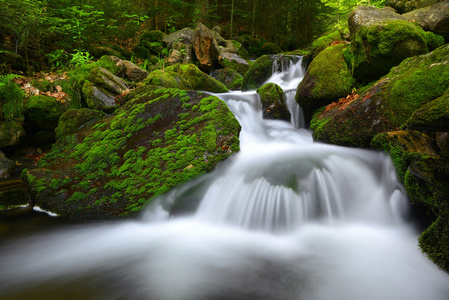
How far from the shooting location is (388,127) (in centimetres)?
389

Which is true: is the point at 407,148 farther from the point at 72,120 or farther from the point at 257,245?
the point at 72,120

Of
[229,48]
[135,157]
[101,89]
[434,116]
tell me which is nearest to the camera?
[434,116]

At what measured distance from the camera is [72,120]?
5871mm

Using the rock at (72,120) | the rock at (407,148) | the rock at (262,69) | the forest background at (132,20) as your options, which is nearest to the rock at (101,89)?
the rock at (72,120)

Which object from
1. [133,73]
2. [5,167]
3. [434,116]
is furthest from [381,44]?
[5,167]

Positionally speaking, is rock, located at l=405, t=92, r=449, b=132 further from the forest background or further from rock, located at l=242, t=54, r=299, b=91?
the forest background

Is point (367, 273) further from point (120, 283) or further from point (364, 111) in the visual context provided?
point (364, 111)

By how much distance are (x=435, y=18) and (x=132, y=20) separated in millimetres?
11094

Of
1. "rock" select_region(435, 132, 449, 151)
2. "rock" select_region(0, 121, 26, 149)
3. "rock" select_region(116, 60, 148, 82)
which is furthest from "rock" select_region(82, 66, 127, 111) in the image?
"rock" select_region(435, 132, 449, 151)

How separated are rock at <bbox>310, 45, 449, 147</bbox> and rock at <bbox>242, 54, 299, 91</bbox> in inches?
206

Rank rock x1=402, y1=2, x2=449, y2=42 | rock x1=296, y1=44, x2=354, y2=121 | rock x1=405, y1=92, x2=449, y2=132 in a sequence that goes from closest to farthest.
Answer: rock x1=405, y1=92, x2=449, y2=132 → rock x1=402, y1=2, x2=449, y2=42 → rock x1=296, y1=44, x2=354, y2=121

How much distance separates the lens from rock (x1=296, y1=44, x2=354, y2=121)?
18.7 feet

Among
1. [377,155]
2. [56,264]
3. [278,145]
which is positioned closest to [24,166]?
[56,264]

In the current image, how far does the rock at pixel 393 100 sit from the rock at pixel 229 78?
643 centimetres
